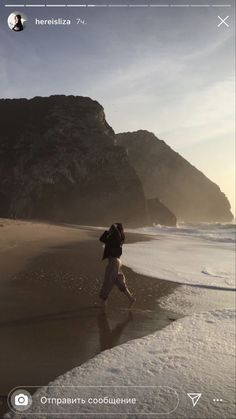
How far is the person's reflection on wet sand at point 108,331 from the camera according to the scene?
16.8 feet

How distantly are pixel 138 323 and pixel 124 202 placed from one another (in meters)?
53.8

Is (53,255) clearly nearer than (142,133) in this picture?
Yes

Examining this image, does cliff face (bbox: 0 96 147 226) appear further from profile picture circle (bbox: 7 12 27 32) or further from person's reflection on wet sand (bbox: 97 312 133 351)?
profile picture circle (bbox: 7 12 27 32)

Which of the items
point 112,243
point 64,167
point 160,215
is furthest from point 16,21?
point 160,215

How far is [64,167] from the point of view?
5350 centimetres

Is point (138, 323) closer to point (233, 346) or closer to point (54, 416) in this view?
point (233, 346)

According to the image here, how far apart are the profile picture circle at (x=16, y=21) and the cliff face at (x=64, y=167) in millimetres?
46968

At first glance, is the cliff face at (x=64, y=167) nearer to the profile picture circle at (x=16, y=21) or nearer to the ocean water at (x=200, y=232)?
the ocean water at (x=200, y=232)

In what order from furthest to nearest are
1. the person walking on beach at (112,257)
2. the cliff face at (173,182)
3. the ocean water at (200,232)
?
the cliff face at (173,182) < the ocean water at (200,232) < the person walking on beach at (112,257)

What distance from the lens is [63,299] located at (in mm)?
7379

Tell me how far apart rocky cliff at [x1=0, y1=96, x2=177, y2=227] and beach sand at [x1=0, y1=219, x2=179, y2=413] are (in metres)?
40.7

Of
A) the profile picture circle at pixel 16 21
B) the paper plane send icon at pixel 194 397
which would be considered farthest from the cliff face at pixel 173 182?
the paper plane send icon at pixel 194 397

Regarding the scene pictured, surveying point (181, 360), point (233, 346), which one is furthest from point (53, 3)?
point (233, 346)

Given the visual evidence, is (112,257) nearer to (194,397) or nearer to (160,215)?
(194,397)
